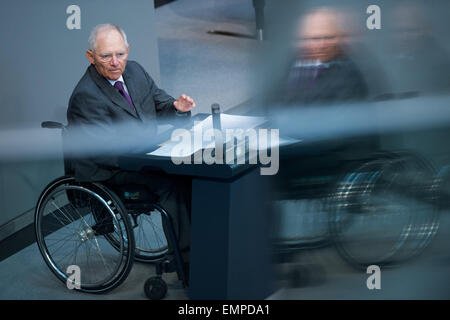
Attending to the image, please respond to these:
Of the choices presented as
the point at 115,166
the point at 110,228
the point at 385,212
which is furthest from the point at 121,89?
the point at 385,212

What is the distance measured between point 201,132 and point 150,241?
1033 millimetres

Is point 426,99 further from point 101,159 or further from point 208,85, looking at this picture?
point 208,85

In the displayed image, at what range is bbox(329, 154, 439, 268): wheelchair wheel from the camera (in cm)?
263

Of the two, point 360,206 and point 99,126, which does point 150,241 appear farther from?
point 360,206

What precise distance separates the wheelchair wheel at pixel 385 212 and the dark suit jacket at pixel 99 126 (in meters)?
0.86

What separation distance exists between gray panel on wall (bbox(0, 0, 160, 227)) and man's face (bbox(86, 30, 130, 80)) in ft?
2.63

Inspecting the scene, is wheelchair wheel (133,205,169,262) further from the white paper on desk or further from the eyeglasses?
the eyeglasses

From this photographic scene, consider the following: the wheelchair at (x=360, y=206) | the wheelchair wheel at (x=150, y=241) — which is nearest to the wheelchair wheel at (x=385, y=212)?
the wheelchair at (x=360, y=206)

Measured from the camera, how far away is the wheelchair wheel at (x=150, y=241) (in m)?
2.93

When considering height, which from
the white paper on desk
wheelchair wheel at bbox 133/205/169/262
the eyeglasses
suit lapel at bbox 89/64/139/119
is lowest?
wheelchair wheel at bbox 133/205/169/262

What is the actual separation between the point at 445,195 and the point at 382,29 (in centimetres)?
86

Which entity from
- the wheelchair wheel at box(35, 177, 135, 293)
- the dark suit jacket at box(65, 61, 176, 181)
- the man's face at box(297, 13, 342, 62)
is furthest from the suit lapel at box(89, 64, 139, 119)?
the man's face at box(297, 13, 342, 62)

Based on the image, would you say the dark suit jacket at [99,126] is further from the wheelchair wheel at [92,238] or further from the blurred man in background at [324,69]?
the blurred man in background at [324,69]

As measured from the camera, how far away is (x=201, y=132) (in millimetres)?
2355
